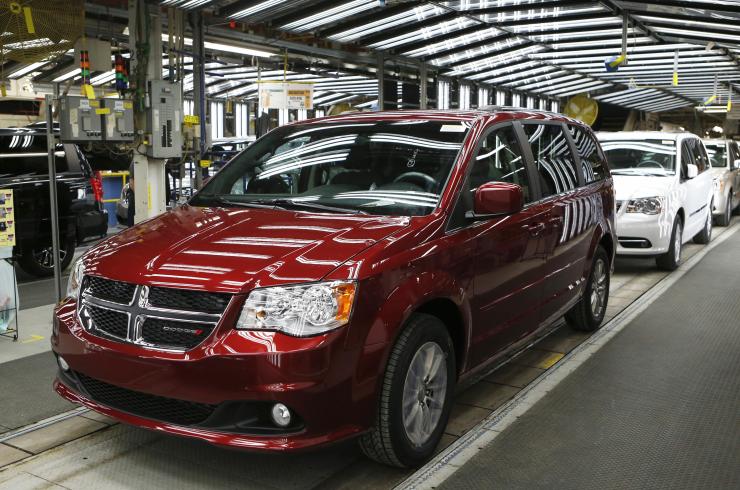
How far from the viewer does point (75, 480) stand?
3.32 m

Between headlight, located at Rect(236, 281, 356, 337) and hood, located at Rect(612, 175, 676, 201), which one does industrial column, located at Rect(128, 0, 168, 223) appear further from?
headlight, located at Rect(236, 281, 356, 337)

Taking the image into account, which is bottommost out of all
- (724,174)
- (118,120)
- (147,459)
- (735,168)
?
(147,459)

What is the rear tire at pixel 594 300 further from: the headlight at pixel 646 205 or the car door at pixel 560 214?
the headlight at pixel 646 205

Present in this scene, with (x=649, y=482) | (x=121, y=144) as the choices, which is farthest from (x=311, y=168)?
(x=121, y=144)

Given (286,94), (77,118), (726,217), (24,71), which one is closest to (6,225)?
(77,118)

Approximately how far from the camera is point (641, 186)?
8.39m

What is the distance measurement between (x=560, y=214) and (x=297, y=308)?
247cm

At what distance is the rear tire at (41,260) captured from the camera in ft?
27.9

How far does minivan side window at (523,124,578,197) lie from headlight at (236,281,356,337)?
216 centimetres

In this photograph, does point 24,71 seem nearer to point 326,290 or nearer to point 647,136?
point 647,136

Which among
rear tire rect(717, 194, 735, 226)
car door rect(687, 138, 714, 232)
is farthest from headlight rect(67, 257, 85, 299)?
rear tire rect(717, 194, 735, 226)

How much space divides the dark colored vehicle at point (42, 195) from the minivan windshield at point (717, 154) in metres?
11.2

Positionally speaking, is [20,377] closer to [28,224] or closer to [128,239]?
[128,239]

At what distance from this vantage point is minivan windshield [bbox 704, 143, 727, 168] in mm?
13953
